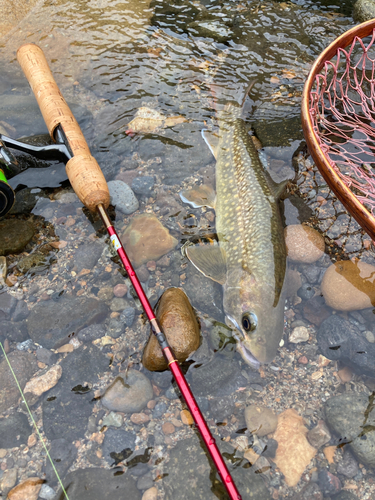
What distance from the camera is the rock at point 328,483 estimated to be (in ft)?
9.42

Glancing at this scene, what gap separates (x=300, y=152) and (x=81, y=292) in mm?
3594

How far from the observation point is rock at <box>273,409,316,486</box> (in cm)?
295

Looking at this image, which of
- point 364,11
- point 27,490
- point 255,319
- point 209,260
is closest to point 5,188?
point 209,260

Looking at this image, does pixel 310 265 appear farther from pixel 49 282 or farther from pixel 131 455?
pixel 49 282

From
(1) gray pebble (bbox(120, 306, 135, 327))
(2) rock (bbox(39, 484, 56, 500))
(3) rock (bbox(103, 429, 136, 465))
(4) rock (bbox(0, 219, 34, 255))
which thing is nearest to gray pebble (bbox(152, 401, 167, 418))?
(3) rock (bbox(103, 429, 136, 465))

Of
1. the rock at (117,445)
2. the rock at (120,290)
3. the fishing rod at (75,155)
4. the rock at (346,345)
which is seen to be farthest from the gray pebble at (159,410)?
the rock at (346,345)

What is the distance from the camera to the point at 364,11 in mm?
6477

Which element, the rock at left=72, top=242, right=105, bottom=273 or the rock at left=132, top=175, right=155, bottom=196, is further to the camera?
the rock at left=132, top=175, right=155, bottom=196

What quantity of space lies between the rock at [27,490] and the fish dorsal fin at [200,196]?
329cm

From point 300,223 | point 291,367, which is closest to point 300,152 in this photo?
point 300,223

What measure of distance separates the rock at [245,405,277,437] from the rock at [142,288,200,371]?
770mm

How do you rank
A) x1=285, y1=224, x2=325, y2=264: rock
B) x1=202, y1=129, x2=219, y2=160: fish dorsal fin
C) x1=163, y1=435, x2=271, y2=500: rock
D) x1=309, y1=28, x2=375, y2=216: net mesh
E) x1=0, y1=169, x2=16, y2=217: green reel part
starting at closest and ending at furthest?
1. x1=163, y1=435, x2=271, y2=500: rock
2. x1=0, y1=169, x2=16, y2=217: green reel part
3. x1=285, y1=224, x2=325, y2=264: rock
4. x1=309, y1=28, x2=375, y2=216: net mesh
5. x1=202, y1=129, x2=219, y2=160: fish dorsal fin

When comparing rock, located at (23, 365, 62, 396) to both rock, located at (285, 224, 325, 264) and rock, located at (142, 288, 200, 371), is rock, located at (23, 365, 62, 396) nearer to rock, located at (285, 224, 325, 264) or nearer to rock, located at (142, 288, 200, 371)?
rock, located at (142, 288, 200, 371)

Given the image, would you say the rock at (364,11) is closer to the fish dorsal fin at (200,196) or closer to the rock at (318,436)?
the fish dorsal fin at (200,196)
